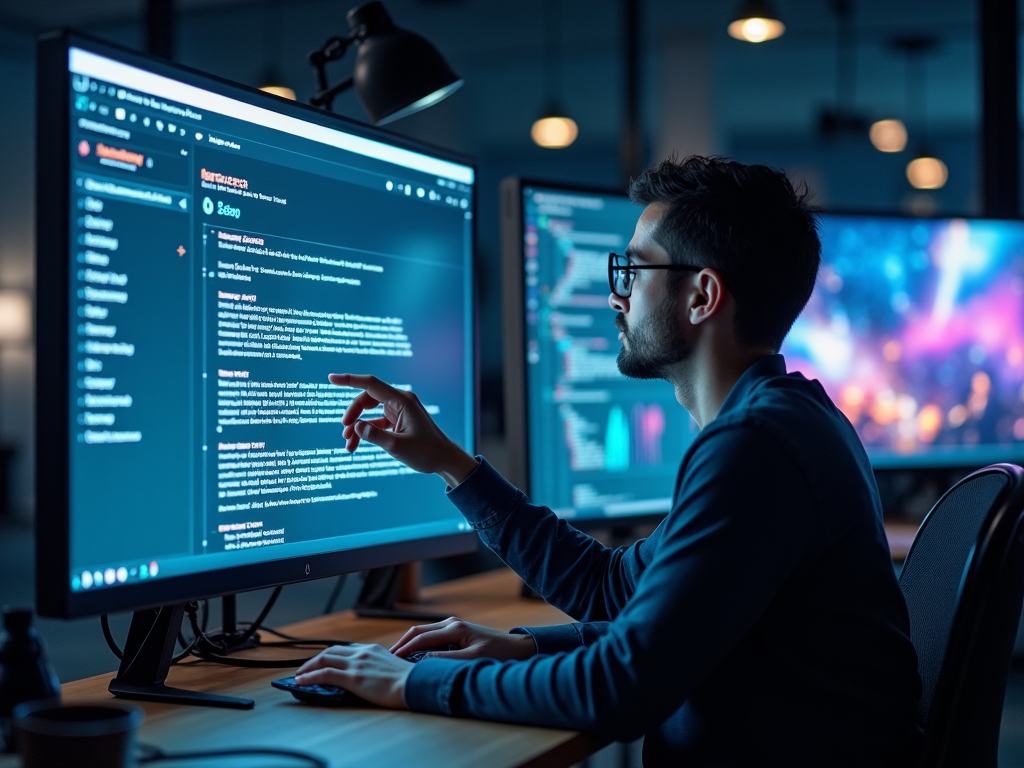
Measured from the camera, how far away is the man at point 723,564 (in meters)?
0.89

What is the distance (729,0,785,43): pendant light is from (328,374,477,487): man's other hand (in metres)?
3.71

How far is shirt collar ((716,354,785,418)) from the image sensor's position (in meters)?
1.09

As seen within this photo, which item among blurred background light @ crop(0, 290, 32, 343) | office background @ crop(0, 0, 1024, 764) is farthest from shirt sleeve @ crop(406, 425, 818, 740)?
blurred background light @ crop(0, 290, 32, 343)

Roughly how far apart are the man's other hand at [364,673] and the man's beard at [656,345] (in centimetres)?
46

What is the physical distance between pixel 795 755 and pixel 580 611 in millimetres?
404

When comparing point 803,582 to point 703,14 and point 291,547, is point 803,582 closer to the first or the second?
point 291,547

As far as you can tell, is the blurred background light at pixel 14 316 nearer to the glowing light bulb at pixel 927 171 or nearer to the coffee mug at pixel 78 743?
the glowing light bulb at pixel 927 171

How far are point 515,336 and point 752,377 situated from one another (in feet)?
2.09

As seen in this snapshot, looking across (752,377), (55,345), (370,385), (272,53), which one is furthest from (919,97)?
(55,345)

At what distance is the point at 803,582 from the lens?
96cm

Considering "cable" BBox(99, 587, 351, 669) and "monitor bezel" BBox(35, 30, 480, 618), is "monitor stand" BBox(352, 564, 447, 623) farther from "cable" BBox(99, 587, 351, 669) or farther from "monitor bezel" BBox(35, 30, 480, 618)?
"monitor bezel" BBox(35, 30, 480, 618)

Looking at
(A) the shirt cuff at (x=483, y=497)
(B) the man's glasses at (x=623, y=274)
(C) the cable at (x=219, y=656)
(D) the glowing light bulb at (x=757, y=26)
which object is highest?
(D) the glowing light bulb at (x=757, y=26)

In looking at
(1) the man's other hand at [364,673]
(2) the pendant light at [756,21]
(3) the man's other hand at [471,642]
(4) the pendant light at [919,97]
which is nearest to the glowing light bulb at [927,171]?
(4) the pendant light at [919,97]

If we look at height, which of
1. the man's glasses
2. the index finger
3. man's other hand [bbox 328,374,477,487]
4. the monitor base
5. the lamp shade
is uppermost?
the lamp shade
